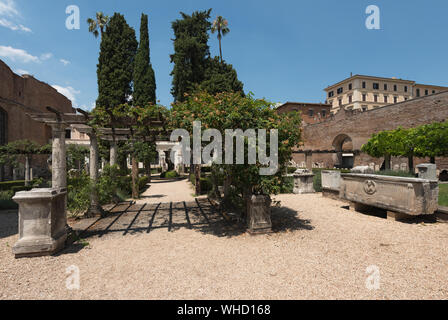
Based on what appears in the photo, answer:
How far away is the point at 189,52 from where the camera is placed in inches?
792

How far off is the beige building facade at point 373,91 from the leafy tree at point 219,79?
1102 inches

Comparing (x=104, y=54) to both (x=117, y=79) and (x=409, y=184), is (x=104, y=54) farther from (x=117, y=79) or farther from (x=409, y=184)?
(x=409, y=184)

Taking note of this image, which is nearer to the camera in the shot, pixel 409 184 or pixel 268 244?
pixel 268 244

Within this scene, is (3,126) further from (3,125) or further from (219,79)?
(219,79)

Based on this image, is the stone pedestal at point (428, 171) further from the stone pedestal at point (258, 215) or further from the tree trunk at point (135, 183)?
the tree trunk at point (135, 183)

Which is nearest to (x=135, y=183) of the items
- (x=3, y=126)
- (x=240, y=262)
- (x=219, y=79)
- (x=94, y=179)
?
(x=94, y=179)

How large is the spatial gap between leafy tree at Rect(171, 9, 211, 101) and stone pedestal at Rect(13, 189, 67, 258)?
16.1 metres

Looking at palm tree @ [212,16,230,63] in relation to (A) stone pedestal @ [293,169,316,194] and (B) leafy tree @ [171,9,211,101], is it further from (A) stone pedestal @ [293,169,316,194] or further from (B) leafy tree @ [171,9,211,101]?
(A) stone pedestal @ [293,169,316,194]

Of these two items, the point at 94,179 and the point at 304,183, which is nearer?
the point at 94,179

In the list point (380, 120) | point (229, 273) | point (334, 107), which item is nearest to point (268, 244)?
point (229, 273)

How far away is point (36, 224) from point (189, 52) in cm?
1984

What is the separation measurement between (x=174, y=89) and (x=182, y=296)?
814 inches

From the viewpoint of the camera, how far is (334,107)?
4456 cm

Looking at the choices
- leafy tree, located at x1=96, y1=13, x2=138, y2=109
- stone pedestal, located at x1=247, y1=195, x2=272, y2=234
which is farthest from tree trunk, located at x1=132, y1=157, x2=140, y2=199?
leafy tree, located at x1=96, y1=13, x2=138, y2=109
